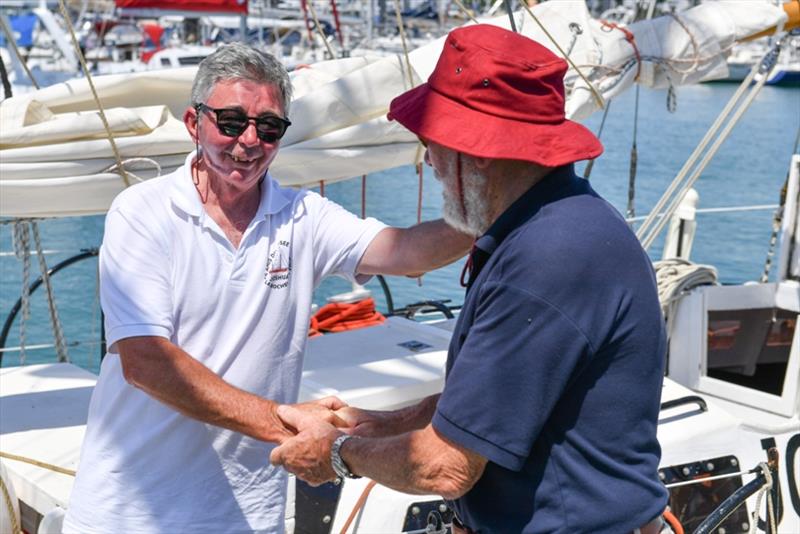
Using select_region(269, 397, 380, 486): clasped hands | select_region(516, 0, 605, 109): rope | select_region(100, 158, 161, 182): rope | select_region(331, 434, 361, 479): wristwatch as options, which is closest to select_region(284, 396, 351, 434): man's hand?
select_region(269, 397, 380, 486): clasped hands

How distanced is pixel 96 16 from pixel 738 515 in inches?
1218

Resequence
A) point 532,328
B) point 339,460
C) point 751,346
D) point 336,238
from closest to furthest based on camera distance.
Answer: point 532,328 < point 339,460 < point 336,238 < point 751,346

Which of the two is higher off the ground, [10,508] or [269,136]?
[269,136]

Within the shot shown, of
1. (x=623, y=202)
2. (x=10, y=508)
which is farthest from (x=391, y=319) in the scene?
(x=623, y=202)

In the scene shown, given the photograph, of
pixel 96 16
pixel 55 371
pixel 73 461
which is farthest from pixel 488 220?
pixel 96 16

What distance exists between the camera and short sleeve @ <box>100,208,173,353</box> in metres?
2.12

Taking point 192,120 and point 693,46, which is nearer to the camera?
point 192,120

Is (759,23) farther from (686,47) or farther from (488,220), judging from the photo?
(488,220)

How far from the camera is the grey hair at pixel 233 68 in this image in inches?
88.8

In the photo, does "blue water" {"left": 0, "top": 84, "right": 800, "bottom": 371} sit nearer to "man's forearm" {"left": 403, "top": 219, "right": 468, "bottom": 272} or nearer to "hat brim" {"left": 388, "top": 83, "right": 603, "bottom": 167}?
"man's forearm" {"left": 403, "top": 219, "right": 468, "bottom": 272}

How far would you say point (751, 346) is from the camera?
17.5 feet

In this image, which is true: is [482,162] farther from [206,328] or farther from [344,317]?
[344,317]

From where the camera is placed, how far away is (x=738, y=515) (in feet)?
12.3

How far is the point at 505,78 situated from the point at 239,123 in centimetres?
70
